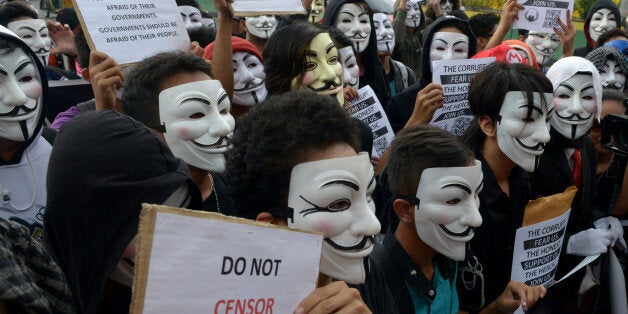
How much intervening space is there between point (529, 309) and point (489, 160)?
2.51 ft

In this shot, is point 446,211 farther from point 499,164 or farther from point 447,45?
point 447,45

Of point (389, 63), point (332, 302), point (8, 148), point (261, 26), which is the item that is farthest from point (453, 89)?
point (332, 302)

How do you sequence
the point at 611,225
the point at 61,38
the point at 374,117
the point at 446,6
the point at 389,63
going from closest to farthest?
1. the point at 611,225
2. the point at 374,117
3. the point at 389,63
4. the point at 61,38
5. the point at 446,6

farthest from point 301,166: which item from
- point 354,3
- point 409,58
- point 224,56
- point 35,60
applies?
point 409,58

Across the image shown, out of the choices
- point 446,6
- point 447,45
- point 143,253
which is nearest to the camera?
point 143,253

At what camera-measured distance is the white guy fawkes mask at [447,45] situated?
195 inches

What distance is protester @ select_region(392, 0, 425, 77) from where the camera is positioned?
295 inches

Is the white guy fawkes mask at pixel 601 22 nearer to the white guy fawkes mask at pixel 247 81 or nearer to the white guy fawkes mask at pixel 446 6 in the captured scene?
the white guy fawkes mask at pixel 446 6

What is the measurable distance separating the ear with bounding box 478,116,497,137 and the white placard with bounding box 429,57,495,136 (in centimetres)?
51

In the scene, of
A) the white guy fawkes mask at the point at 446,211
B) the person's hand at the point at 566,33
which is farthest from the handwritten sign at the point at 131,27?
the person's hand at the point at 566,33

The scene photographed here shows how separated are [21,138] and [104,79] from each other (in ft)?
→ 1.37

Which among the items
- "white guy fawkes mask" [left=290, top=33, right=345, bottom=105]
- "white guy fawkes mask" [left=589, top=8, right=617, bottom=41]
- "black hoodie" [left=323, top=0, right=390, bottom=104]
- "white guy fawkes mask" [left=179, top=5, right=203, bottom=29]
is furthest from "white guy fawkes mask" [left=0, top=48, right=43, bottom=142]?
"white guy fawkes mask" [left=589, top=8, right=617, bottom=41]

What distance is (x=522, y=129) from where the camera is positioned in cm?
344

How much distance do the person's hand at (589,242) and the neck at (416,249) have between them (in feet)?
4.67
